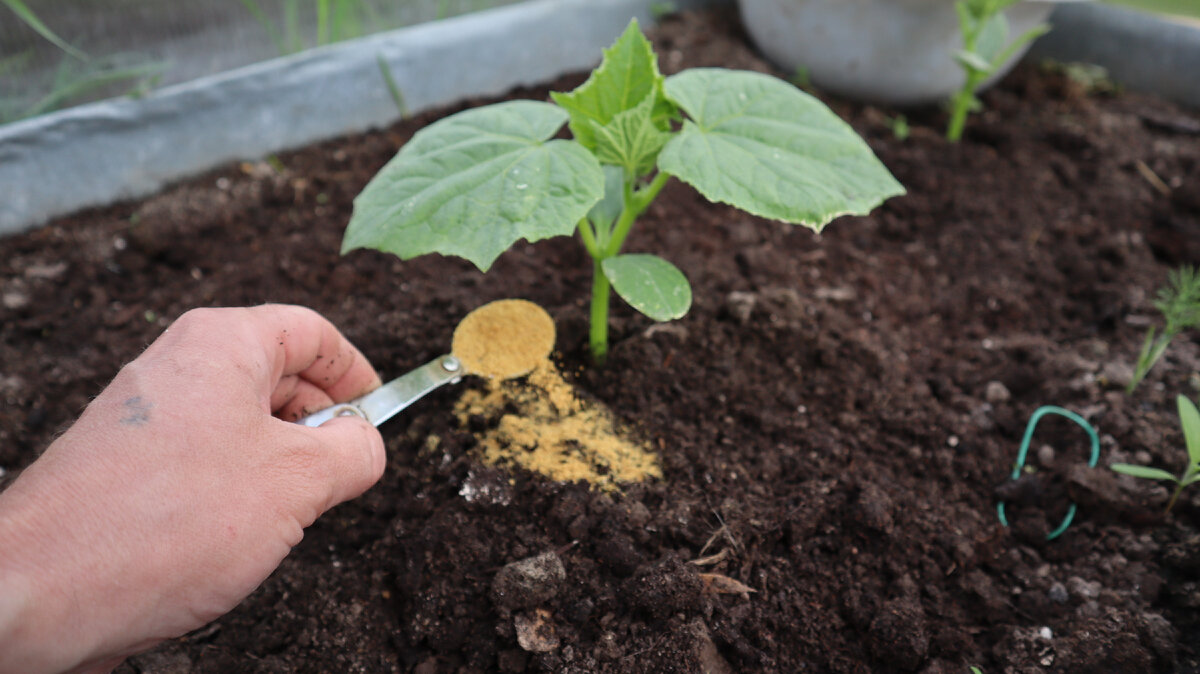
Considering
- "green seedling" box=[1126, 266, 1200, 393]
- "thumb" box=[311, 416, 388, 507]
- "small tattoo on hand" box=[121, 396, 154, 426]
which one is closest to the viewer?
"small tattoo on hand" box=[121, 396, 154, 426]

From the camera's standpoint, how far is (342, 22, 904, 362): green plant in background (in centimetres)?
121

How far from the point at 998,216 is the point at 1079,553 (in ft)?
4.11

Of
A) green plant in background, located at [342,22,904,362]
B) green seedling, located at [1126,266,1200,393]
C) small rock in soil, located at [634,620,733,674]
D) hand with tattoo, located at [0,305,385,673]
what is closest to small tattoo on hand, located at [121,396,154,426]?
hand with tattoo, located at [0,305,385,673]

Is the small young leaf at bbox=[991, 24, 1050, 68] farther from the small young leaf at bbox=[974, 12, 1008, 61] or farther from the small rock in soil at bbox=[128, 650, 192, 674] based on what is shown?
the small rock in soil at bbox=[128, 650, 192, 674]

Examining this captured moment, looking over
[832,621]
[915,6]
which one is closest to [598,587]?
[832,621]

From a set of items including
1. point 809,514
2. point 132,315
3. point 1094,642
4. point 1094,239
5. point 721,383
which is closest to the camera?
point 1094,642

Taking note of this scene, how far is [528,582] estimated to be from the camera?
1.29 meters

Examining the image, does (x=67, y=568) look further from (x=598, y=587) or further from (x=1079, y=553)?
(x=1079, y=553)

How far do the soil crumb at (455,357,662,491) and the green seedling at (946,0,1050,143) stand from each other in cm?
180

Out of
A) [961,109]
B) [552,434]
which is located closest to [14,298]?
[552,434]

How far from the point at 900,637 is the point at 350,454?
1028 millimetres

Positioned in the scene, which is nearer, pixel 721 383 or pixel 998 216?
pixel 721 383

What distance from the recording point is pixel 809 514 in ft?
4.77

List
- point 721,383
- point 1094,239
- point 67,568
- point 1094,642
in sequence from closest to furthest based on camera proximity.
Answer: point 67,568 → point 1094,642 → point 721,383 → point 1094,239
